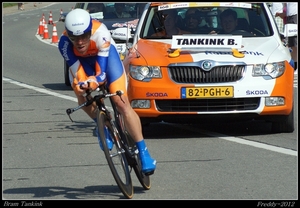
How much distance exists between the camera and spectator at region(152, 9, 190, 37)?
1084 cm

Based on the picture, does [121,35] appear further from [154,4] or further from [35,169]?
[35,169]

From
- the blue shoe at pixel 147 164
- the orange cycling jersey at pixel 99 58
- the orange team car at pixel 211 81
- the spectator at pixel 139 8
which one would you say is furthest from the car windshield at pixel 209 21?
the spectator at pixel 139 8

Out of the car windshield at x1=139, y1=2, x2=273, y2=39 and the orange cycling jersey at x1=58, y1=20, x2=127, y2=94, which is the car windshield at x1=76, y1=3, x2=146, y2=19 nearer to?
the car windshield at x1=139, y1=2, x2=273, y2=39

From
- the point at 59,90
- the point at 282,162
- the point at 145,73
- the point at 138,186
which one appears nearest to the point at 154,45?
the point at 145,73

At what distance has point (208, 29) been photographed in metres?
10.8

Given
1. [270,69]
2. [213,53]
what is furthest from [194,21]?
[270,69]

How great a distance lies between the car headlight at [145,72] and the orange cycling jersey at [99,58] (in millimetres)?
2661

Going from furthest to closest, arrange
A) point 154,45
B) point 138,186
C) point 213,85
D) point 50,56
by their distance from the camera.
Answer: point 50,56, point 154,45, point 213,85, point 138,186

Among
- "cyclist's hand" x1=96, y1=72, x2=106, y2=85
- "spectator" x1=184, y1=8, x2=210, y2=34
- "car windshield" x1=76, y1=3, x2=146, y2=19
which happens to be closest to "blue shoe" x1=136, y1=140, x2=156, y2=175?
"cyclist's hand" x1=96, y1=72, x2=106, y2=85

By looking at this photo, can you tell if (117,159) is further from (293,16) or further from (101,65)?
(293,16)

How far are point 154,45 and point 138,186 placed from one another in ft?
11.0

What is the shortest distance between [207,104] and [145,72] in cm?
80

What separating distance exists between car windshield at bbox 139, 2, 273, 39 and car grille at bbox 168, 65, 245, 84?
113cm

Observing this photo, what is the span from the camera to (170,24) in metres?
11.0
